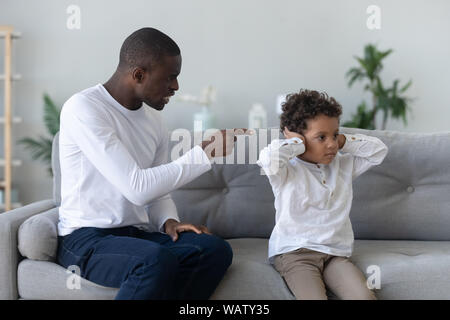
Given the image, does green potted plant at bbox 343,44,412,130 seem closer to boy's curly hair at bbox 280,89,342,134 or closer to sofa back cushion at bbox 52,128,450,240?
sofa back cushion at bbox 52,128,450,240

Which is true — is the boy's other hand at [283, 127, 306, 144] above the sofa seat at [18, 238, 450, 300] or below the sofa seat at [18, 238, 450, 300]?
above

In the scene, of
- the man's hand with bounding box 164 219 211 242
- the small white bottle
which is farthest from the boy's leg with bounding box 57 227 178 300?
the small white bottle

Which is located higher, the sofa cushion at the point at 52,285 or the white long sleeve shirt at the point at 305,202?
the white long sleeve shirt at the point at 305,202

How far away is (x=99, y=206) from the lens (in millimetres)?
1524

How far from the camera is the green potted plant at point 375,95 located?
13.5 feet

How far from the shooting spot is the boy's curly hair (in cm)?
166

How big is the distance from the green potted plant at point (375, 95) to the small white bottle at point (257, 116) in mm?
670

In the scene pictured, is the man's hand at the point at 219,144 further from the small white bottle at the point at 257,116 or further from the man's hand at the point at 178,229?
the small white bottle at the point at 257,116

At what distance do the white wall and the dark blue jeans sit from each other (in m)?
2.91

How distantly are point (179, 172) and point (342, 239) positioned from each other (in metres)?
0.57

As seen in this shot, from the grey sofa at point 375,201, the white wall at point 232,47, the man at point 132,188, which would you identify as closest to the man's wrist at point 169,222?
the man at point 132,188
